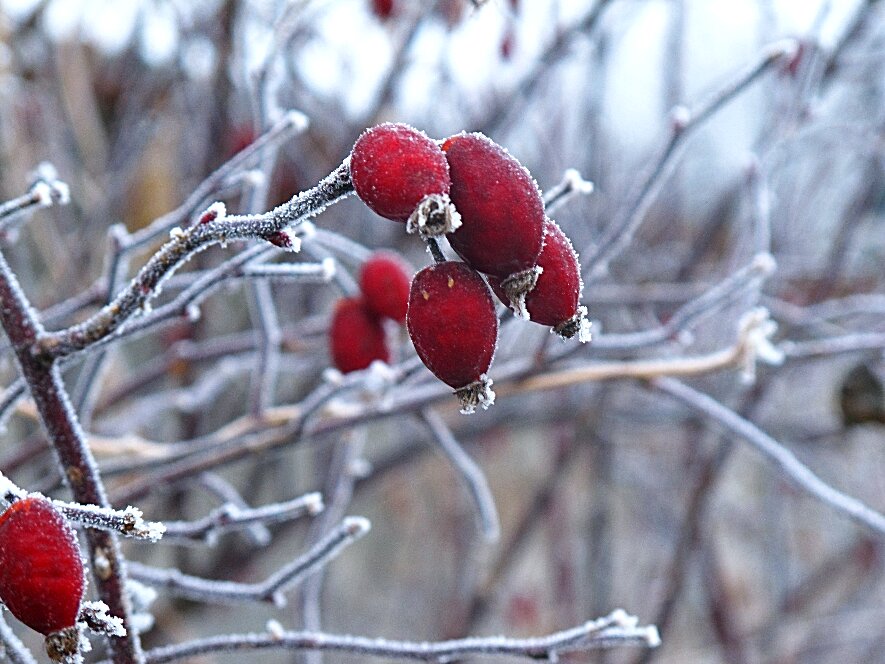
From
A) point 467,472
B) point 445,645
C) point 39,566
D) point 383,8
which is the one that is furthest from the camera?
point 383,8

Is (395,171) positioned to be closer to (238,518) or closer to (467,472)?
(238,518)

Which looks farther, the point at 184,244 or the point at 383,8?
the point at 383,8

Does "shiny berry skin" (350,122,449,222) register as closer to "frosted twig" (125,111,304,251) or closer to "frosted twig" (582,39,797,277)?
"frosted twig" (125,111,304,251)

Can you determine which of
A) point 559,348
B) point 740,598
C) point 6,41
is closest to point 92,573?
point 559,348

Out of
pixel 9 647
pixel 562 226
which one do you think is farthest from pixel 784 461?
pixel 562 226

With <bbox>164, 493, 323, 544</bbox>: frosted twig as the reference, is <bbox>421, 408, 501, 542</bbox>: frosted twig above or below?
above

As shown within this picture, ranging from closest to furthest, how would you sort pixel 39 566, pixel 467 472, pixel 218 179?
1. pixel 39 566
2. pixel 218 179
3. pixel 467 472

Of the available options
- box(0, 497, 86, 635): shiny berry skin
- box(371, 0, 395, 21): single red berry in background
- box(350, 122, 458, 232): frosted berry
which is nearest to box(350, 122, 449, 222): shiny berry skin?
box(350, 122, 458, 232): frosted berry
